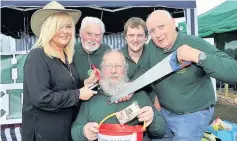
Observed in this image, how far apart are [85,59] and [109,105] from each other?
31.2 inches

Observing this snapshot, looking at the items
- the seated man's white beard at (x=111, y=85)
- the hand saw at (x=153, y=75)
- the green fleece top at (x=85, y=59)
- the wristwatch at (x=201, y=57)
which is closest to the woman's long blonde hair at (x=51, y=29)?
the seated man's white beard at (x=111, y=85)

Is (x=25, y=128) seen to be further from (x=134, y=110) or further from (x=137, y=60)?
(x=137, y=60)

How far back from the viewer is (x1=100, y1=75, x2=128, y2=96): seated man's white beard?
89.0 inches

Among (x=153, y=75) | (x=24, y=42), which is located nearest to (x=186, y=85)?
(x=153, y=75)

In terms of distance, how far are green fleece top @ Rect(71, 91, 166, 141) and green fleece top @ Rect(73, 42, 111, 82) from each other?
51 centimetres

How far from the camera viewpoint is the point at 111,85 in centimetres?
226

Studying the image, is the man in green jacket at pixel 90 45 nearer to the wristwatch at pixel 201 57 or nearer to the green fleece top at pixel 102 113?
the green fleece top at pixel 102 113

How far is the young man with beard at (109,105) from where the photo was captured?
2.23 metres

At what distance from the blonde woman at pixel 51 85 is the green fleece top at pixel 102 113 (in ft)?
0.29

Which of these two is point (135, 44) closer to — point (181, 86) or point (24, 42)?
point (181, 86)

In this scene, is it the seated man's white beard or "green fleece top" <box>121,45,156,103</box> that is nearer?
the seated man's white beard

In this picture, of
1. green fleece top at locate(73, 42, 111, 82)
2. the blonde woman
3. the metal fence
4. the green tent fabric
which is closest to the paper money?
the blonde woman

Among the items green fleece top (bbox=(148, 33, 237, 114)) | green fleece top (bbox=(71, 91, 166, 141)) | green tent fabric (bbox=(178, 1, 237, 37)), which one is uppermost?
green tent fabric (bbox=(178, 1, 237, 37))

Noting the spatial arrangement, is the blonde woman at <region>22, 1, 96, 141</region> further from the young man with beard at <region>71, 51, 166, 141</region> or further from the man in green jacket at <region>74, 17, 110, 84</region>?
the man in green jacket at <region>74, 17, 110, 84</region>
